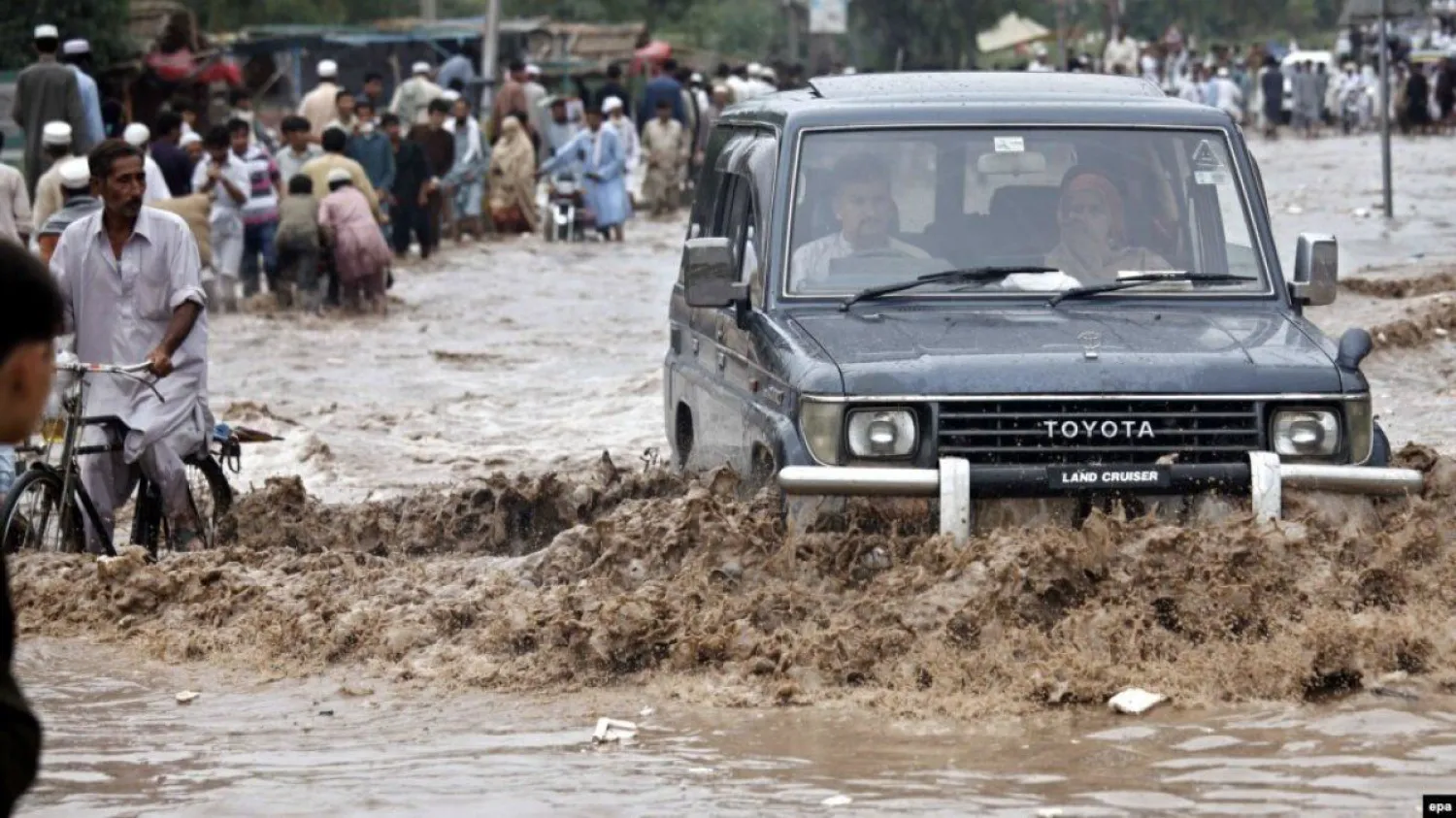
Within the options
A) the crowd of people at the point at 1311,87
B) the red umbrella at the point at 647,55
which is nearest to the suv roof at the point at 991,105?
the red umbrella at the point at 647,55

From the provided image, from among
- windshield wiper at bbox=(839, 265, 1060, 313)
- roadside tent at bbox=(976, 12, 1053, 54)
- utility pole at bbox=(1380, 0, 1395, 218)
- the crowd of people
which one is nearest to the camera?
windshield wiper at bbox=(839, 265, 1060, 313)

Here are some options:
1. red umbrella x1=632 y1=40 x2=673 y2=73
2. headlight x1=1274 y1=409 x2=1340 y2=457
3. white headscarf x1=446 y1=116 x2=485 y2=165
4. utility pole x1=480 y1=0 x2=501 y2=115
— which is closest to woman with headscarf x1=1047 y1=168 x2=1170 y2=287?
headlight x1=1274 y1=409 x2=1340 y2=457

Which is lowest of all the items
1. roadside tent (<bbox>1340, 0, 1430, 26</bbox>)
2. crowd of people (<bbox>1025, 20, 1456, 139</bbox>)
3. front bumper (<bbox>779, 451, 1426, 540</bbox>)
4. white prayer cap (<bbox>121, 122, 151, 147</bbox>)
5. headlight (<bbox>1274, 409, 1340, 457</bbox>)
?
crowd of people (<bbox>1025, 20, 1456, 139</bbox>)

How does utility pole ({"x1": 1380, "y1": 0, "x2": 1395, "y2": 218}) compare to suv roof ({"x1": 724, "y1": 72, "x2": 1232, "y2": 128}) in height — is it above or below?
below

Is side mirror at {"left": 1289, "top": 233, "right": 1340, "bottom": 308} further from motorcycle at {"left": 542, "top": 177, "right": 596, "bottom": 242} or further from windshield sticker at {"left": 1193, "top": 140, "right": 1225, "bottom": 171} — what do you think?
motorcycle at {"left": 542, "top": 177, "right": 596, "bottom": 242}

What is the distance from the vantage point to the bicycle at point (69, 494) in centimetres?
848

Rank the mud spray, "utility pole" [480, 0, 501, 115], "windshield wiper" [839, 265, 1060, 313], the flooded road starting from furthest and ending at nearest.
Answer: "utility pole" [480, 0, 501, 115], "windshield wiper" [839, 265, 1060, 313], the mud spray, the flooded road

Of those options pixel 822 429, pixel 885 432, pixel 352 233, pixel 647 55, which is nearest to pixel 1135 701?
pixel 885 432

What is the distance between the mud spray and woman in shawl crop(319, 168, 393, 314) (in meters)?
11.7

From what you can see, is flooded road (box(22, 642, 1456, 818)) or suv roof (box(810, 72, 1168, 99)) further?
suv roof (box(810, 72, 1168, 99))

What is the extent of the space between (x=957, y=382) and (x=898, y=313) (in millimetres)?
748

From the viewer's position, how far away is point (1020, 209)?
7.86m

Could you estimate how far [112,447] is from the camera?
29.0 ft

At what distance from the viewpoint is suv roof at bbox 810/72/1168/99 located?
828cm
